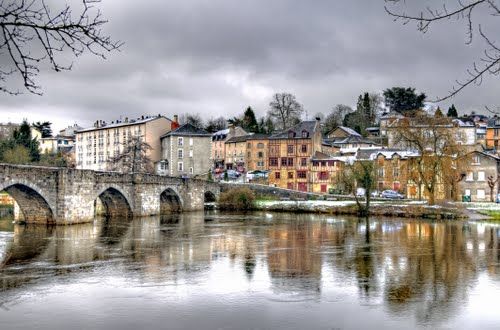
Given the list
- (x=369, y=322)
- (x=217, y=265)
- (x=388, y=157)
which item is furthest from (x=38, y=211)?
(x=388, y=157)

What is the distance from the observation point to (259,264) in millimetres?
22266

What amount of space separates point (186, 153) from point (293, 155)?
17.2 metres

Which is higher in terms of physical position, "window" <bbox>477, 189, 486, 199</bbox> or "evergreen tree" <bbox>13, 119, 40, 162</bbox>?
"evergreen tree" <bbox>13, 119, 40, 162</bbox>

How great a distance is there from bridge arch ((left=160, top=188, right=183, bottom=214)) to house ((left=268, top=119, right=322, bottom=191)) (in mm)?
21377

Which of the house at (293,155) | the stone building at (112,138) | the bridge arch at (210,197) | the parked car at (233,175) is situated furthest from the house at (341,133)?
the bridge arch at (210,197)

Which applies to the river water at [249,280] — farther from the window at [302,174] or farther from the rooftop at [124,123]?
the rooftop at [124,123]

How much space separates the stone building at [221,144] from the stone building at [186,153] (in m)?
5.48

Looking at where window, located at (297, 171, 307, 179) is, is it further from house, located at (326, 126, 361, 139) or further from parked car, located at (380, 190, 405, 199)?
house, located at (326, 126, 361, 139)

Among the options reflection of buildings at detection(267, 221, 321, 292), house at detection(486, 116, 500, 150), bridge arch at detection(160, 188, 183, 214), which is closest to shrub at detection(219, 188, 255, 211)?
bridge arch at detection(160, 188, 183, 214)

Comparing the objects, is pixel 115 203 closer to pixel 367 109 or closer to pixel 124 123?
pixel 124 123

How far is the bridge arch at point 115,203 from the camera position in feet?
158

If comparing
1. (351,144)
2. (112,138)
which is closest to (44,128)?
(112,138)

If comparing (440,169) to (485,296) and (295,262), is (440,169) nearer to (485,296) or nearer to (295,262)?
(295,262)

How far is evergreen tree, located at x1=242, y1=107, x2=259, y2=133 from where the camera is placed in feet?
356
